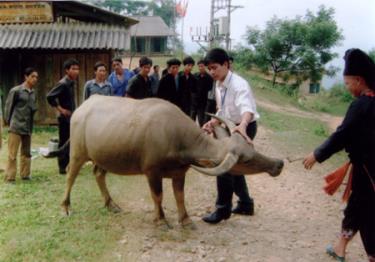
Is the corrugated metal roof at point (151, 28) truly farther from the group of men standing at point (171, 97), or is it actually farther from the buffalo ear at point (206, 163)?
the buffalo ear at point (206, 163)

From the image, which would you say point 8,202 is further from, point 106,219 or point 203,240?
point 203,240

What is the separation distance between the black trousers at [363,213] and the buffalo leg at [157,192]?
2.04 meters

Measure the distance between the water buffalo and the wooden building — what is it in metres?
5.81

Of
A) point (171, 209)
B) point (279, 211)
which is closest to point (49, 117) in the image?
point (171, 209)

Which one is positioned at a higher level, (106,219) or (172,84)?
(172,84)

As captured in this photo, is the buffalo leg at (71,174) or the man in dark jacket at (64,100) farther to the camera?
the man in dark jacket at (64,100)

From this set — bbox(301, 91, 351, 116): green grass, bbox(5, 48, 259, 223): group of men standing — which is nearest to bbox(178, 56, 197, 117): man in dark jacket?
bbox(5, 48, 259, 223): group of men standing

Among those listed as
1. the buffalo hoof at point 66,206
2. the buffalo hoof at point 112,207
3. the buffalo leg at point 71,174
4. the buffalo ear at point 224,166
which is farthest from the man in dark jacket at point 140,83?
the buffalo ear at point 224,166

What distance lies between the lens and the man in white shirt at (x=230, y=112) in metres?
4.86

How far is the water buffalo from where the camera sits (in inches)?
179

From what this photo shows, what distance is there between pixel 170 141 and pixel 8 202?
2.78 m

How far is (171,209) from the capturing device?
584 centimetres

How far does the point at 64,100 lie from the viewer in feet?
24.1

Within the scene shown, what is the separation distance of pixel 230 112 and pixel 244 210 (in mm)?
1389
